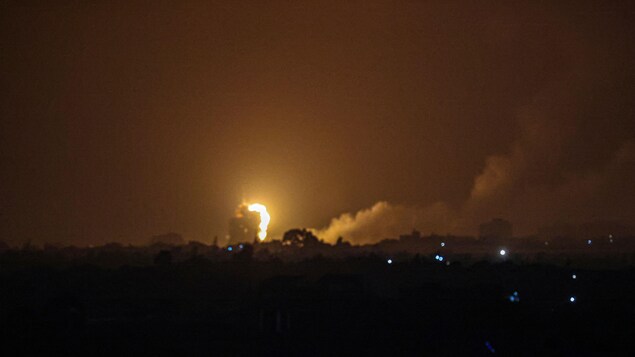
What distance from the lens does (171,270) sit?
3108 inches

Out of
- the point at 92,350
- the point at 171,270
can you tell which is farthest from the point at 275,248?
the point at 92,350

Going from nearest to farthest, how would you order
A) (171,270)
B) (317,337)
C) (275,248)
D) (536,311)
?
(317,337)
(536,311)
(171,270)
(275,248)

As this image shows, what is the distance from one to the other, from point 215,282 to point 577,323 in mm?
33542

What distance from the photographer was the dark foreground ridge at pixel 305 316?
133 feet

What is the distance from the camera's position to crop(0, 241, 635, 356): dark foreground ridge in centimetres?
4041

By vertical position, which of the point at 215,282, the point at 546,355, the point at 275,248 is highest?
→ the point at 275,248

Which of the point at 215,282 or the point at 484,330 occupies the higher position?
the point at 215,282

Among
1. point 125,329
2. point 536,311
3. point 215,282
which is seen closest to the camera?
point 125,329

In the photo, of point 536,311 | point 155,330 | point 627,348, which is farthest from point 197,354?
point 536,311

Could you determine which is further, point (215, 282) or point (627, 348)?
point (215, 282)

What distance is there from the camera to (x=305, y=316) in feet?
164

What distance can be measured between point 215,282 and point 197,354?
113ft

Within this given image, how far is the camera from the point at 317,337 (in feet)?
143

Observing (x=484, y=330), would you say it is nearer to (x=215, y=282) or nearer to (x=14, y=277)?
(x=215, y=282)
